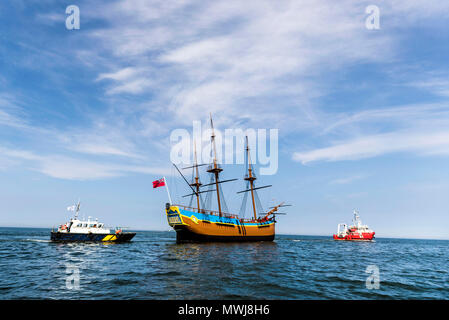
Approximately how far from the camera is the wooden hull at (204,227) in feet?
137

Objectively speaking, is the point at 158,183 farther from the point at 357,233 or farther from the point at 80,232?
the point at 357,233

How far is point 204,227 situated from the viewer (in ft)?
142

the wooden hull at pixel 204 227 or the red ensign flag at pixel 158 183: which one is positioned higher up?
the red ensign flag at pixel 158 183

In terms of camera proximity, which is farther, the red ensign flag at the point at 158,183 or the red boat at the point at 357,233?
the red boat at the point at 357,233

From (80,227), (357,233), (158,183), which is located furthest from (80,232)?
(357,233)

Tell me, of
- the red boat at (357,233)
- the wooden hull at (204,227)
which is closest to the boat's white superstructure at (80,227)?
the wooden hull at (204,227)

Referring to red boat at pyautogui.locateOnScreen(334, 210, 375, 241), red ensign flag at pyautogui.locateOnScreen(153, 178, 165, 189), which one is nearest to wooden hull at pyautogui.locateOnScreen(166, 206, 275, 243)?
red ensign flag at pyautogui.locateOnScreen(153, 178, 165, 189)

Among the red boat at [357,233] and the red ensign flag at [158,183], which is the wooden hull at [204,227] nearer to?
the red ensign flag at [158,183]

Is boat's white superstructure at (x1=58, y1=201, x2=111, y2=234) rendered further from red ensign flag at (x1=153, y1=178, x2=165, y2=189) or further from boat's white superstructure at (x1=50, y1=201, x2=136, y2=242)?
red ensign flag at (x1=153, y1=178, x2=165, y2=189)

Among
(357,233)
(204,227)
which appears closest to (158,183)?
(204,227)

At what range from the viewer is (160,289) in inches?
460

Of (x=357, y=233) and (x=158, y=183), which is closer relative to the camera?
(x=158, y=183)
